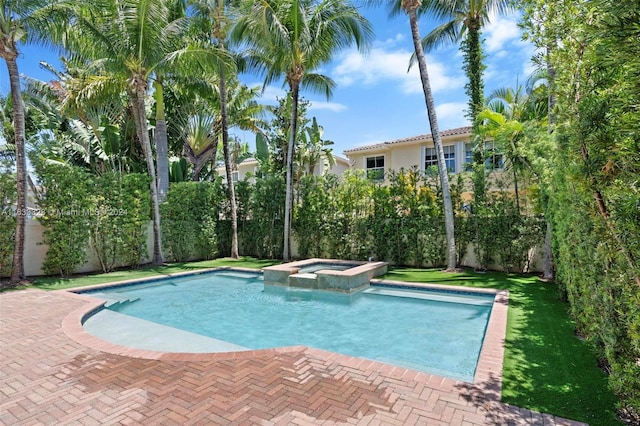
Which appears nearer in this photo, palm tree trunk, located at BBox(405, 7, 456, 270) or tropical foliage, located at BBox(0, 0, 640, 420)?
tropical foliage, located at BBox(0, 0, 640, 420)

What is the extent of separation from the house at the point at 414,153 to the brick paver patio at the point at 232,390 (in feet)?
55.1

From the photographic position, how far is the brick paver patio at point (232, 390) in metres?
3.75

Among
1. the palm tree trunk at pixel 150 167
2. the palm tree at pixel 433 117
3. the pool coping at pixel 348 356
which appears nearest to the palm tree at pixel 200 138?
the palm tree trunk at pixel 150 167

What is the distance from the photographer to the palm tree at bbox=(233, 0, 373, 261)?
14766 millimetres

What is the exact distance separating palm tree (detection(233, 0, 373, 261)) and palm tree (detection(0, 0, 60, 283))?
23.2 ft

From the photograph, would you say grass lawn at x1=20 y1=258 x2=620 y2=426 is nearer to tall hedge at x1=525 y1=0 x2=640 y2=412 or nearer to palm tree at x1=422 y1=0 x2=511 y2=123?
tall hedge at x1=525 y1=0 x2=640 y2=412

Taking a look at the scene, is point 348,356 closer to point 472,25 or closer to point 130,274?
point 130,274

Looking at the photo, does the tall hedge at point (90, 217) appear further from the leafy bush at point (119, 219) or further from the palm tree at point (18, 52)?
the palm tree at point (18, 52)

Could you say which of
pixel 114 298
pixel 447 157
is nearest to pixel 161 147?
pixel 114 298

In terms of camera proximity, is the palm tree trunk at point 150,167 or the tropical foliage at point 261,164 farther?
the palm tree trunk at point 150,167

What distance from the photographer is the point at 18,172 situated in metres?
12.0

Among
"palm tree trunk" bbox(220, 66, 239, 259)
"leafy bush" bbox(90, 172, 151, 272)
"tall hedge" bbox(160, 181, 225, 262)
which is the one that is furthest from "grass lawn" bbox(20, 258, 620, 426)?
"leafy bush" bbox(90, 172, 151, 272)

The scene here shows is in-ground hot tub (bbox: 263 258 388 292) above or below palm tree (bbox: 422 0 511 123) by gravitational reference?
below

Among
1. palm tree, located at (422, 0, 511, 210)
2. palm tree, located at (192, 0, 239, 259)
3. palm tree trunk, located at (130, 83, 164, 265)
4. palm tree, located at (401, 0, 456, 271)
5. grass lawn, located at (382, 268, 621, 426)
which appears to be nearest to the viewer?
grass lawn, located at (382, 268, 621, 426)
